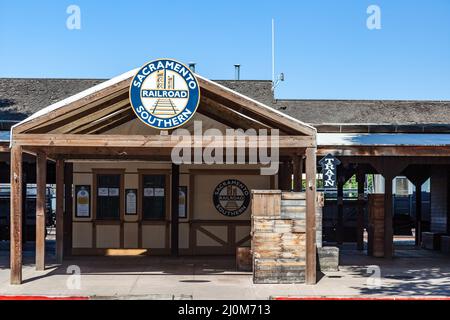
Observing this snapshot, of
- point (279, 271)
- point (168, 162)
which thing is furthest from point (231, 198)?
point (279, 271)

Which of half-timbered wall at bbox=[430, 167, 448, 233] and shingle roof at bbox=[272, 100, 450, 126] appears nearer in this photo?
half-timbered wall at bbox=[430, 167, 448, 233]

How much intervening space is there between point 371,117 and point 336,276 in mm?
8569

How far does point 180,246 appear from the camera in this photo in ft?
58.4

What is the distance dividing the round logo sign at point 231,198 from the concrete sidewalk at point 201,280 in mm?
1371

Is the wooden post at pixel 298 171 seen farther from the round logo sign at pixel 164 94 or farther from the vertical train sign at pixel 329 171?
the round logo sign at pixel 164 94

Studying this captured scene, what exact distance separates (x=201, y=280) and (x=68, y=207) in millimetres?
5810

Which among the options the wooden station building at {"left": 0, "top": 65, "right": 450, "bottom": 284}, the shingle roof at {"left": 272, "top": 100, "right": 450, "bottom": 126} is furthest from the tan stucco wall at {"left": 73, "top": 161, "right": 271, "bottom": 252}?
the shingle roof at {"left": 272, "top": 100, "right": 450, "bottom": 126}

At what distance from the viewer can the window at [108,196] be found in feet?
58.5

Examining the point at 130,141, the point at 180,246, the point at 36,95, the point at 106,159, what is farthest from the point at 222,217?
the point at 36,95

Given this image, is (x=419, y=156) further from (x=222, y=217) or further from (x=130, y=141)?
Result: (x=130, y=141)

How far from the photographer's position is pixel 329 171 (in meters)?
15.0

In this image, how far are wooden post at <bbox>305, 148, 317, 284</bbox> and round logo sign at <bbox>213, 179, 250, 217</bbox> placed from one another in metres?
5.14

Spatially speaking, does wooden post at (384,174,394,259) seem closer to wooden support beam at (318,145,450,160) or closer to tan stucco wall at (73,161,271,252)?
wooden support beam at (318,145,450,160)

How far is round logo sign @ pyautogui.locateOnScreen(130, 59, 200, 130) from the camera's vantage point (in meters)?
12.4
